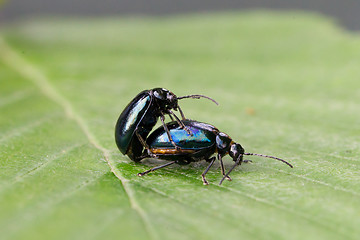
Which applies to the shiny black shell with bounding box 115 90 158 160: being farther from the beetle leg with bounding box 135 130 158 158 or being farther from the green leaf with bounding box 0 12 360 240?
the green leaf with bounding box 0 12 360 240

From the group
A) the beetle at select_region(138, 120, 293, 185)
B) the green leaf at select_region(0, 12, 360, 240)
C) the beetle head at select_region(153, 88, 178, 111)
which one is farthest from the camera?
the beetle head at select_region(153, 88, 178, 111)

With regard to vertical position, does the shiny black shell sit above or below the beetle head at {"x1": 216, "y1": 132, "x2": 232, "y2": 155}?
above

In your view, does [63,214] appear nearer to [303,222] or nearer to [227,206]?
[227,206]

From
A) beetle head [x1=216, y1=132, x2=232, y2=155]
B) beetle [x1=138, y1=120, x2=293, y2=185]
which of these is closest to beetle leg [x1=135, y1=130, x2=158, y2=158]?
beetle [x1=138, y1=120, x2=293, y2=185]

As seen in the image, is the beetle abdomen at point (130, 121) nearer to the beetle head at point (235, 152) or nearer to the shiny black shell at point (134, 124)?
the shiny black shell at point (134, 124)

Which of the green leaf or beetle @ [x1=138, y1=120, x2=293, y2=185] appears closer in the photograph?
the green leaf

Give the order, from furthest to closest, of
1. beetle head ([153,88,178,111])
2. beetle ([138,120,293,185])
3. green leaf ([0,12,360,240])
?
beetle head ([153,88,178,111]) → beetle ([138,120,293,185]) → green leaf ([0,12,360,240])

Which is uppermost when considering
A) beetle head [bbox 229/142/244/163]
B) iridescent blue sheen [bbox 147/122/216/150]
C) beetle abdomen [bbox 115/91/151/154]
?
beetle abdomen [bbox 115/91/151/154]

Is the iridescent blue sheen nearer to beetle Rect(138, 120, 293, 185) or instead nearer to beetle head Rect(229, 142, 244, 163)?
beetle Rect(138, 120, 293, 185)

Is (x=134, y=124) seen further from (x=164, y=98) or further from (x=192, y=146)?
(x=192, y=146)
